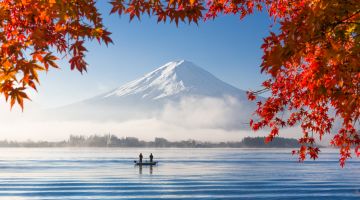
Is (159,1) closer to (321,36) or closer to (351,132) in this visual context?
(321,36)

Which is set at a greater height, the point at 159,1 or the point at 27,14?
the point at 159,1

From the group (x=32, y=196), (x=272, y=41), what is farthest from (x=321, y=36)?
(x=32, y=196)

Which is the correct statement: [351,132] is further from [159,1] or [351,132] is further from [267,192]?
[267,192]

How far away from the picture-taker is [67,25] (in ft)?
23.9

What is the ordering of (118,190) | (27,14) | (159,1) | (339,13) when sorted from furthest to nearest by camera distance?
(118,190), (159,1), (27,14), (339,13)

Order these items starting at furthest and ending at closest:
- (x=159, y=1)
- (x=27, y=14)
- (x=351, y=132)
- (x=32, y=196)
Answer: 1. (x=32, y=196)
2. (x=351, y=132)
3. (x=159, y=1)
4. (x=27, y=14)

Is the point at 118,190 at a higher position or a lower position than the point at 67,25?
lower

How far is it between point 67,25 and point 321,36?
146 inches

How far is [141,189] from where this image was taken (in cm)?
4762

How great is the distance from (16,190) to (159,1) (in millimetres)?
42860

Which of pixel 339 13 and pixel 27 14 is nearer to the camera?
pixel 339 13

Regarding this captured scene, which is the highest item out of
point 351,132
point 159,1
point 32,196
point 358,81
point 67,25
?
point 159,1

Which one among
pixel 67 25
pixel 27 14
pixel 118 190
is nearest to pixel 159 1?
pixel 67 25

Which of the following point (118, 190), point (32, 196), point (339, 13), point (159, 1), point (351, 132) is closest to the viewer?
point (339, 13)
